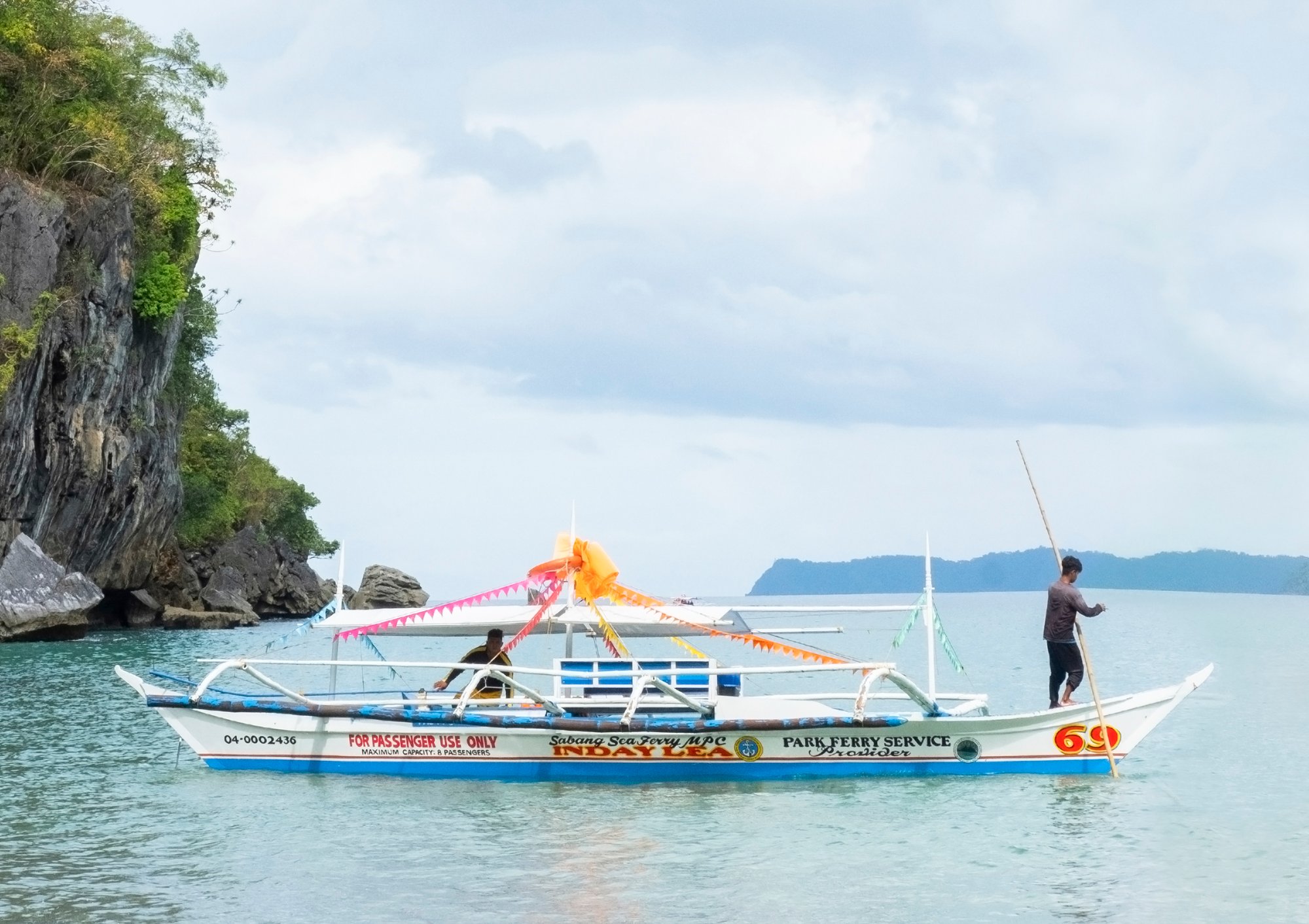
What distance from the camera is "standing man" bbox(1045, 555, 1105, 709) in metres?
17.4

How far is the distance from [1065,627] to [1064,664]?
1.82 feet

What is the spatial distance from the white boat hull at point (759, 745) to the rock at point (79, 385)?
2981 centimetres

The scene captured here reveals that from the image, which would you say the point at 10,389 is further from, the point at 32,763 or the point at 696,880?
the point at 696,880

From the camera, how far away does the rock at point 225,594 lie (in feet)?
236

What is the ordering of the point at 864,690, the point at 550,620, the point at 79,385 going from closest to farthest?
the point at 864,690
the point at 550,620
the point at 79,385

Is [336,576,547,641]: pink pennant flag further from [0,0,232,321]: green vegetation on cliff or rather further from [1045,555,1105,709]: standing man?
[0,0,232,321]: green vegetation on cliff

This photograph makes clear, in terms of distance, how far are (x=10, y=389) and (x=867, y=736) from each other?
34321 millimetres

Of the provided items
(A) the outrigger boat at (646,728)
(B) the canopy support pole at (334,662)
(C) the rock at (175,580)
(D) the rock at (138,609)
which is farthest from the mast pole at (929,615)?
(C) the rock at (175,580)

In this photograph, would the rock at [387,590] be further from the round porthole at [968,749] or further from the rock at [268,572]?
the round porthole at [968,749]

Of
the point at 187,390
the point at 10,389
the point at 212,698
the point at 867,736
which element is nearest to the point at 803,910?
the point at 867,736

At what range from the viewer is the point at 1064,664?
1784 centimetres

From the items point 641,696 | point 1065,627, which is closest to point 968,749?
point 1065,627

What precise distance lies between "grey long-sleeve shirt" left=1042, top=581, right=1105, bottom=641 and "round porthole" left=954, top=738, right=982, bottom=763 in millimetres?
1640

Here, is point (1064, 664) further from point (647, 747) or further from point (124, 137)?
point (124, 137)
